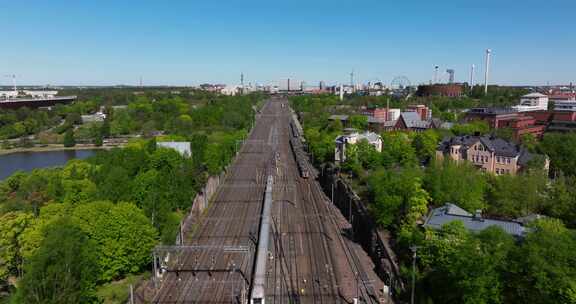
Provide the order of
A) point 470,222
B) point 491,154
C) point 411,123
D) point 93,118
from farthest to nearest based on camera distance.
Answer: point 93,118, point 411,123, point 491,154, point 470,222

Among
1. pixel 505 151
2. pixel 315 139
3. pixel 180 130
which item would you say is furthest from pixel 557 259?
pixel 180 130

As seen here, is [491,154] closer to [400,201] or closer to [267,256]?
[400,201]

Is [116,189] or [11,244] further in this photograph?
[116,189]

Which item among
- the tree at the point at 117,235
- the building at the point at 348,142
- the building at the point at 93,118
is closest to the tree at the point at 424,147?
the building at the point at 348,142

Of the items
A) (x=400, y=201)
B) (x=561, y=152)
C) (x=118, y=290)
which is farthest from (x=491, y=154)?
(x=118, y=290)

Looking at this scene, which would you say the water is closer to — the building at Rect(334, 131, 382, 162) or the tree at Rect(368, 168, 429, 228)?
the building at Rect(334, 131, 382, 162)

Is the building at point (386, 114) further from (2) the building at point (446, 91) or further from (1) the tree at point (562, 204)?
(2) the building at point (446, 91)

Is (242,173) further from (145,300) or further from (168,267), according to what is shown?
(145,300)
